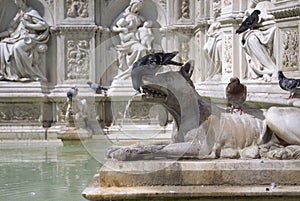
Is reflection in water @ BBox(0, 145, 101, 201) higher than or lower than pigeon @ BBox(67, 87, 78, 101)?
lower

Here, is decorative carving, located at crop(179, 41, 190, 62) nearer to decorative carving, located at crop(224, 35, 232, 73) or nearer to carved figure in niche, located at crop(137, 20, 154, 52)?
carved figure in niche, located at crop(137, 20, 154, 52)

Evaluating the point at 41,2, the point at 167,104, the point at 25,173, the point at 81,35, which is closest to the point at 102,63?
the point at 81,35

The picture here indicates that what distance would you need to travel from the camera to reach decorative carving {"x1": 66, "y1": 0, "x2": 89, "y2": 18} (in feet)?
43.9

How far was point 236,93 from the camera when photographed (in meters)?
4.88

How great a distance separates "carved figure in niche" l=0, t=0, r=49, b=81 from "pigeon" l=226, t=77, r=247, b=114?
28.9ft

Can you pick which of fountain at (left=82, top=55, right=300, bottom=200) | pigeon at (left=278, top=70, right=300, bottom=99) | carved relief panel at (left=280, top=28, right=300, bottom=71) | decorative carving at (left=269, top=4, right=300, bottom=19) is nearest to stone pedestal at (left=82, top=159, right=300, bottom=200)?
fountain at (left=82, top=55, right=300, bottom=200)

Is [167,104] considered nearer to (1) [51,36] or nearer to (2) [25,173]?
(2) [25,173]

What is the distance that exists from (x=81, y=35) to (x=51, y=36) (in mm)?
657

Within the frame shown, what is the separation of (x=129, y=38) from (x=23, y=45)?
220 centimetres

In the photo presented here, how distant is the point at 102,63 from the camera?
13859mm

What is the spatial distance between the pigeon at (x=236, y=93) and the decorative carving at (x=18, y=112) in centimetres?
899

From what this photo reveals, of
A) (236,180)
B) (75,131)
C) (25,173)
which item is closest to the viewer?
(236,180)

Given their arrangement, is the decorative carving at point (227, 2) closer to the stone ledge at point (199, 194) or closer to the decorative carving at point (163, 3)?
the decorative carving at point (163, 3)

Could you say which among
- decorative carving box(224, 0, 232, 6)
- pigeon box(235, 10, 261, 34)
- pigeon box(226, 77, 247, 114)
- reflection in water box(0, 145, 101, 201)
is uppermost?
decorative carving box(224, 0, 232, 6)
